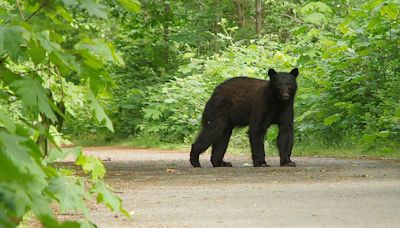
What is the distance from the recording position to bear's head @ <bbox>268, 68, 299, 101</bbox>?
1450 cm

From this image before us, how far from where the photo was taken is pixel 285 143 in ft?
48.0

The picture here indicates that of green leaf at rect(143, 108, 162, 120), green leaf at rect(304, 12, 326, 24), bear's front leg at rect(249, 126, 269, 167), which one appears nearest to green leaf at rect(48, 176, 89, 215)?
bear's front leg at rect(249, 126, 269, 167)

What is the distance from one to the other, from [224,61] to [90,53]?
82.4ft

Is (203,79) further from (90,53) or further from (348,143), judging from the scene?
(90,53)

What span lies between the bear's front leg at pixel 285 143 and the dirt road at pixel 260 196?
46cm

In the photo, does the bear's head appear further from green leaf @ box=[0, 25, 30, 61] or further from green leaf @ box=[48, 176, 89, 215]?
green leaf @ box=[0, 25, 30, 61]

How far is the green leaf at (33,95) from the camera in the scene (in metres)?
2.34

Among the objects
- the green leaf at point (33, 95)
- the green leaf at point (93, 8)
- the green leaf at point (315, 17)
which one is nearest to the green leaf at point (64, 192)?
the green leaf at point (33, 95)

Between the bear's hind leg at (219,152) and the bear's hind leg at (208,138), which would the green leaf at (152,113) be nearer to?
the bear's hind leg at (219,152)

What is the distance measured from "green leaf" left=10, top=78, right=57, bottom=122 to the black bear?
1205 centimetres

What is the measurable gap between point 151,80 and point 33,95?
29.6m

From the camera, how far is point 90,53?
251 centimetres

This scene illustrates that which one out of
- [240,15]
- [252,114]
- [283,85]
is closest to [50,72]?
[283,85]

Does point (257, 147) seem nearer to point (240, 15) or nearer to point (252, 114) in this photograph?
point (252, 114)
